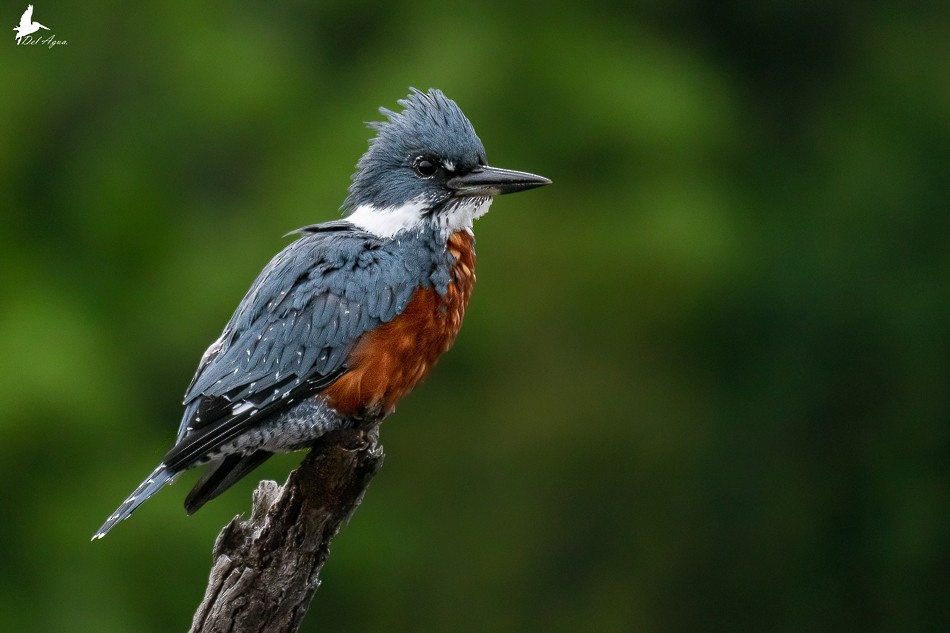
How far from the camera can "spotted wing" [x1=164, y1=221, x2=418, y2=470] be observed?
3.89 m

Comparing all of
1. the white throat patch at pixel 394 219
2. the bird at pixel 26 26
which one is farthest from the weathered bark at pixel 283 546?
the bird at pixel 26 26

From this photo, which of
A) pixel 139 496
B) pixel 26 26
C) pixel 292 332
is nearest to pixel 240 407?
pixel 292 332

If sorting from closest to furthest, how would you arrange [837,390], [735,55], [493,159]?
[493,159] → [837,390] → [735,55]

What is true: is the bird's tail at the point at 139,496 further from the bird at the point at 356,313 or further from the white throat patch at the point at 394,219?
the white throat patch at the point at 394,219

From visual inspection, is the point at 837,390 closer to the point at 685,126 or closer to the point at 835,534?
the point at 835,534

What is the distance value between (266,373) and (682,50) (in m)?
5.14

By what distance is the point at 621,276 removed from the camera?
24.9ft

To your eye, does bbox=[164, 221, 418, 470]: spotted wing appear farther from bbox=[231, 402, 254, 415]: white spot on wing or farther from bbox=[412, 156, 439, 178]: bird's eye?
bbox=[412, 156, 439, 178]: bird's eye

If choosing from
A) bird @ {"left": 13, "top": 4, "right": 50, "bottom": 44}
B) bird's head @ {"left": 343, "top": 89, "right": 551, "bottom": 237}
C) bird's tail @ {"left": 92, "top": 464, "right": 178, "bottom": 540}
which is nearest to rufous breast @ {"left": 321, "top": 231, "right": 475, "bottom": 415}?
bird's head @ {"left": 343, "top": 89, "right": 551, "bottom": 237}

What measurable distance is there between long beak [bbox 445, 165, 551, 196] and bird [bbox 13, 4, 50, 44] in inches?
167

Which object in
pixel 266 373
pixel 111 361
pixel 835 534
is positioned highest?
pixel 266 373

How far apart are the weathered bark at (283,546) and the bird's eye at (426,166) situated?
1017mm

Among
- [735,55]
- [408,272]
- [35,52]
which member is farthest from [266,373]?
[735,55]

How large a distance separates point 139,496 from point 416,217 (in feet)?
4.25
